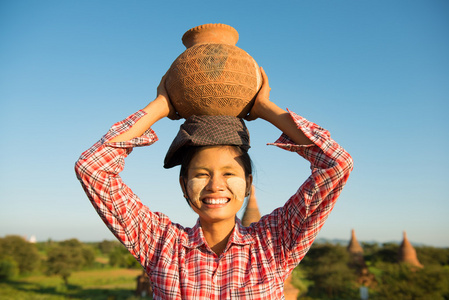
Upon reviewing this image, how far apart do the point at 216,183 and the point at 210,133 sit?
29 cm

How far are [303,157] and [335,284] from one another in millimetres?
32718

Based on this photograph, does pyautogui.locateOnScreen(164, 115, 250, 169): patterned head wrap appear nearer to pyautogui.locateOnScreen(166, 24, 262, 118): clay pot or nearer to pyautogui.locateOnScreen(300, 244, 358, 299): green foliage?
pyautogui.locateOnScreen(166, 24, 262, 118): clay pot

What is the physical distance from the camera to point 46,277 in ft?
145

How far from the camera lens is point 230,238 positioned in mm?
2121

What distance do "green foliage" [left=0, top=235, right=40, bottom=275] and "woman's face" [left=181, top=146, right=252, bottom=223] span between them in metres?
49.1

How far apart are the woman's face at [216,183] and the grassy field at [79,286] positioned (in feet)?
91.4

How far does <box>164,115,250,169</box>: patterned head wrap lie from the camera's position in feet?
6.98

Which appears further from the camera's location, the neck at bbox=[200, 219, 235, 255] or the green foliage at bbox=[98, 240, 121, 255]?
the green foliage at bbox=[98, 240, 121, 255]

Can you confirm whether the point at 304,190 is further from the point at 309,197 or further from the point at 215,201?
the point at 215,201

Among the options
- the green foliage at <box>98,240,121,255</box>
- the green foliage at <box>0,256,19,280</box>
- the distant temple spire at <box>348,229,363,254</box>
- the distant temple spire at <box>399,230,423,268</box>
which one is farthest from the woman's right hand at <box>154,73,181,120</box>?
the green foliage at <box>98,240,121,255</box>

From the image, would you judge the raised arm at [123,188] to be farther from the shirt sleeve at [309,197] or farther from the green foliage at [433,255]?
the green foliage at [433,255]

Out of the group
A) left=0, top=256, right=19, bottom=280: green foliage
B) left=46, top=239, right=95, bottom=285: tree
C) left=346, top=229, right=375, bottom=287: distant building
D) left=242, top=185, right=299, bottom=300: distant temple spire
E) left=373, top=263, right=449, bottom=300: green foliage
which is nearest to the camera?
left=242, top=185, right=299, bottom=300: distant temple spire

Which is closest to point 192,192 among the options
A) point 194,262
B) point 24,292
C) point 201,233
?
point 201,233

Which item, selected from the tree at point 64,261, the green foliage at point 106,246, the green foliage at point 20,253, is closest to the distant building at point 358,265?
the tree at point 64,261
